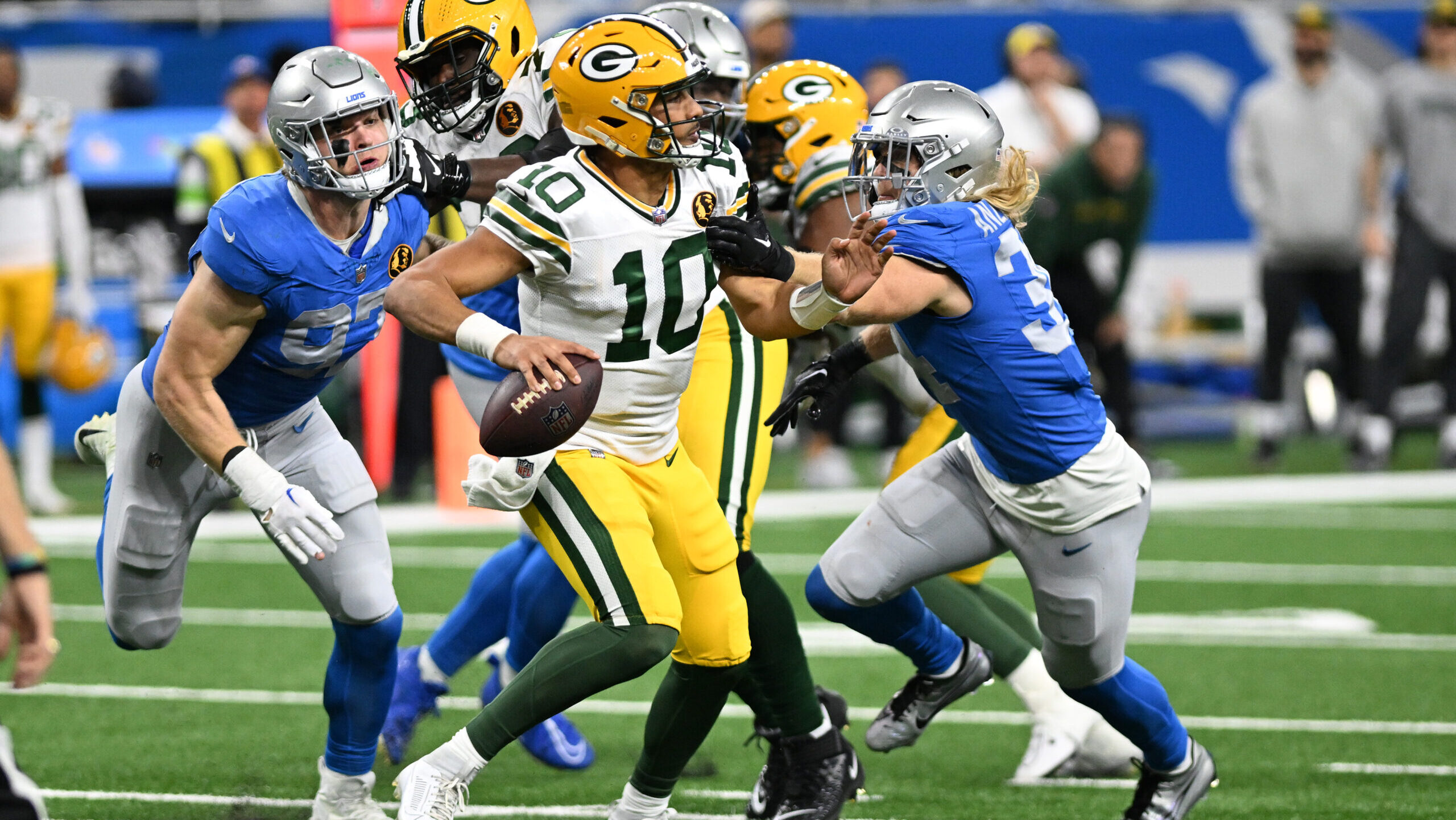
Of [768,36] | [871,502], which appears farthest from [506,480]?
[871,502]

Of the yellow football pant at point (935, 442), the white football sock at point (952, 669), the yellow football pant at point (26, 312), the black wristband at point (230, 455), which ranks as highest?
the black wristband at point (230, 455)

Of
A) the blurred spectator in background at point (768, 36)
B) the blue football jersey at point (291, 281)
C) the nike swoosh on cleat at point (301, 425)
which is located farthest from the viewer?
the blurred spectator in background at point (768, 36)

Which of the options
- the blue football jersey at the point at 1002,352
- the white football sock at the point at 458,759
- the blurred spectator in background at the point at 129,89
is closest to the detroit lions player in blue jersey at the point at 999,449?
the blue football jersey at the point at 1002,352

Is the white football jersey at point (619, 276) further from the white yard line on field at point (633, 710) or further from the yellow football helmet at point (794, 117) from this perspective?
the white yard line on field at point (633, 710)

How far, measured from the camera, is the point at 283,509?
3.54 metres

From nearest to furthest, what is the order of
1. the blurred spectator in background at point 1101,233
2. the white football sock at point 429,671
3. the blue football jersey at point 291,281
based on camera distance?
1. the blue football jersey at point 291,281
2. the white football sock at point 429,671
3. the blurred spectator in background at point 1101,233

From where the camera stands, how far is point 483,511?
8492 mm

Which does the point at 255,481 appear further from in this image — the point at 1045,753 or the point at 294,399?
the point at 1045,753

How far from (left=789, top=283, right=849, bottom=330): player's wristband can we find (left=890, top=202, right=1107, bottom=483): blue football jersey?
18cm

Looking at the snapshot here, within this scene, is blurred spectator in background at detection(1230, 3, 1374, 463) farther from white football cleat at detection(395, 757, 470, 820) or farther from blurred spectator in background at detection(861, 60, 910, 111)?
white football cleat at detection(395, 757, 470, 820)

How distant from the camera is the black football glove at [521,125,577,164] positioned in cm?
411

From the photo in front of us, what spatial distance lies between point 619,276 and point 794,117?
4.32 ft

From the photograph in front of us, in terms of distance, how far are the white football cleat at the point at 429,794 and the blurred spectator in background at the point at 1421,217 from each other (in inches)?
289

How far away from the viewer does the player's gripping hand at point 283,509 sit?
354 cm
